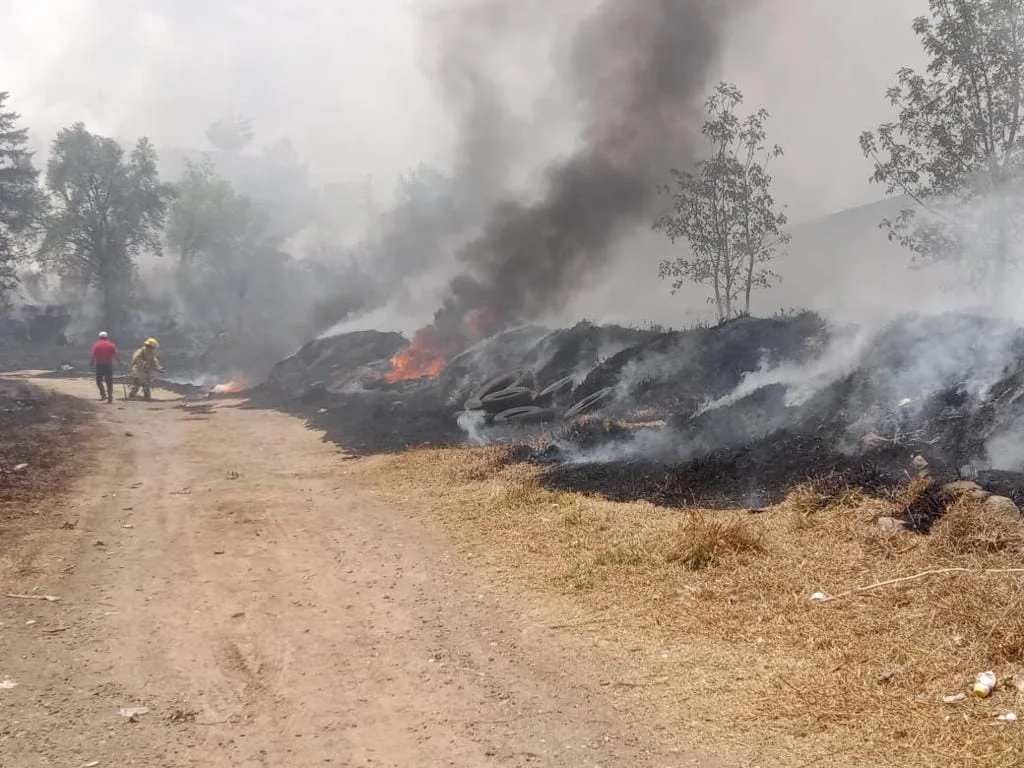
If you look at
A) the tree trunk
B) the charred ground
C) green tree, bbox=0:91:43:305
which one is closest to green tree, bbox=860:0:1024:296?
the tree trunk

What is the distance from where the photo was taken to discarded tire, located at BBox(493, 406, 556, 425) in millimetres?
14125

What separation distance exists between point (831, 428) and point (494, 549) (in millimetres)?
4777

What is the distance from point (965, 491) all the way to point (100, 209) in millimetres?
44067

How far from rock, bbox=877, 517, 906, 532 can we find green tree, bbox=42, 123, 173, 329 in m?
42.8

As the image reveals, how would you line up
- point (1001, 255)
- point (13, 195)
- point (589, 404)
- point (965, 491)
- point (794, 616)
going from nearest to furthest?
point (794, 616) < point (965, 491) < point (1001, 255) < point (589, 404) < point (13, 195)

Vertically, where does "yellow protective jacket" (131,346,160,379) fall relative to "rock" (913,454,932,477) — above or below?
above

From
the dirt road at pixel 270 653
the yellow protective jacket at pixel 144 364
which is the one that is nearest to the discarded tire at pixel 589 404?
the dirt road at pixel 270 653

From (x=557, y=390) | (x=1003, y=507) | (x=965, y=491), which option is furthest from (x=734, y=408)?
(x=557, y=390)

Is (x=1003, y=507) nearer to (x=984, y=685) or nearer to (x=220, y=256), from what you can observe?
(x=984, y=685)

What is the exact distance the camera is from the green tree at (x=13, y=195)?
32.3 metres

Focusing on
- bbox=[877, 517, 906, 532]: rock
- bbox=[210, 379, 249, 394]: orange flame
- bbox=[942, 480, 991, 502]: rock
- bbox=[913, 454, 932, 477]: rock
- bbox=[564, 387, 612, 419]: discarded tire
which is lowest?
bbox=[877, 517, 906, 532]: rock

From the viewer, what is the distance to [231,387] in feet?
84.3

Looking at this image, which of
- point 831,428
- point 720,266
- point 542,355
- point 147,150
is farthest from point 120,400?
point 147,150

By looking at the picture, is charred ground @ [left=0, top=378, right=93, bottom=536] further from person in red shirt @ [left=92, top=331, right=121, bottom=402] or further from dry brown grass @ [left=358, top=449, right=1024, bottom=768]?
dry brown grass @ [left=358, top=449, right=1024, bottom=768]
